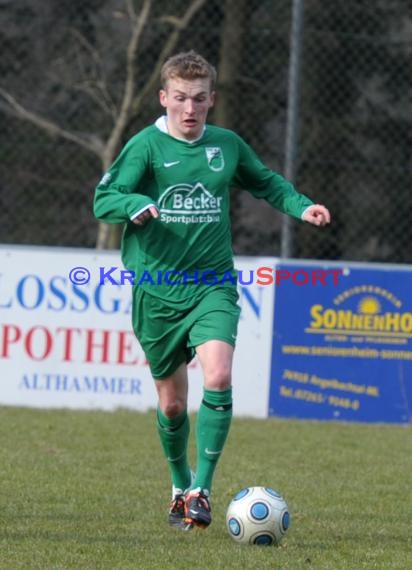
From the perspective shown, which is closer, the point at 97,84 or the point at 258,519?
the point at 258,519

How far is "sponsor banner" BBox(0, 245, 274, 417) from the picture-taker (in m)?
10.2

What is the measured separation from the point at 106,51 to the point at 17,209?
1.55 meters

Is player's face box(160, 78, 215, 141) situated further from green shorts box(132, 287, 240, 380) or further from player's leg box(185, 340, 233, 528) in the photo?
player's leg box(185, 340, 233, 528)

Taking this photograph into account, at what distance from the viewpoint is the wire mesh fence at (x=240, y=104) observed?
444 inches

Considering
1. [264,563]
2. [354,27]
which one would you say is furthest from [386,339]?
[264,563]

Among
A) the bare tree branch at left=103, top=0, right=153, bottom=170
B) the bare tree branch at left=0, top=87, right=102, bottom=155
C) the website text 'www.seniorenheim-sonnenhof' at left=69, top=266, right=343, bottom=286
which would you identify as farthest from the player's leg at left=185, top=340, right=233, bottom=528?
the bare tree branch at left=0, top=87, right=102, bottom=155

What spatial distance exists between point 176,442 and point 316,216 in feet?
3.81

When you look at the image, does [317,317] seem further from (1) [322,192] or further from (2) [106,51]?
(2) [106,51]

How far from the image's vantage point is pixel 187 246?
580 cm

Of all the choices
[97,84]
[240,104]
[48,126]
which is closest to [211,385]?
[97,84]

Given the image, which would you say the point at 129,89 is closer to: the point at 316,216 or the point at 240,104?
the point at 240,104

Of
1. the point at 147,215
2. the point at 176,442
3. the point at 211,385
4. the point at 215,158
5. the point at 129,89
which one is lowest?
the point at 176,442

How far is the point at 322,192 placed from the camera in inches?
459

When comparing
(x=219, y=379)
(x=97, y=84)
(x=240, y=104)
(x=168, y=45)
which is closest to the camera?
(x=219, y=379)
